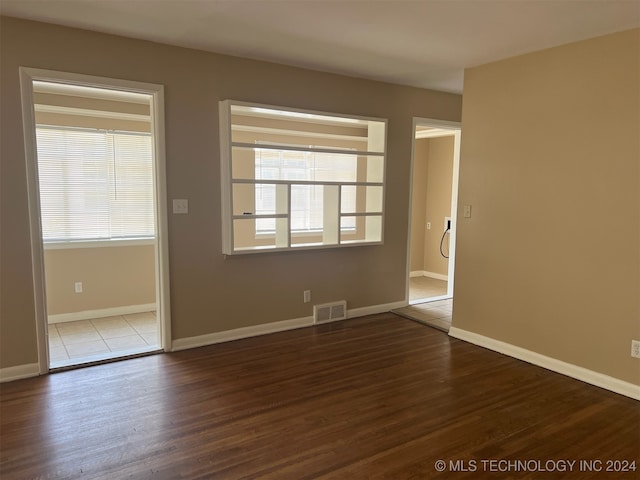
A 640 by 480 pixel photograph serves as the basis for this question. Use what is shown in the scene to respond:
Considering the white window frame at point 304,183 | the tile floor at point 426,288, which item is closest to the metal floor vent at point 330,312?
the white window frame at point 304,183

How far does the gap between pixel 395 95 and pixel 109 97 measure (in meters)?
3.01

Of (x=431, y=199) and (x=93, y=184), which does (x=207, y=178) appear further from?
(x=431, y=199)

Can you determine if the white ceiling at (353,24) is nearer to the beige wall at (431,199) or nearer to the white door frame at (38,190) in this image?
the white door frame at (38,190)

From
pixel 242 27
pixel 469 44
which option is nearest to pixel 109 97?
pixel 242 27

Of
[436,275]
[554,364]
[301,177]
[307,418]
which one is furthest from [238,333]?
[436,275]

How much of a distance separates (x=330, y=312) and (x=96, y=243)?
263 cm

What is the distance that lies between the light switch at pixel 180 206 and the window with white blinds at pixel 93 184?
1027 millimetres

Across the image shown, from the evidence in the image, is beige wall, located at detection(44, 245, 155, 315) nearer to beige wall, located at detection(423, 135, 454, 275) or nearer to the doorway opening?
the doorway opening

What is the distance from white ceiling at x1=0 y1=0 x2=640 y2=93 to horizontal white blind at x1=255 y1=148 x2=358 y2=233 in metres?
2.42

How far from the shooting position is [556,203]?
3.47 m

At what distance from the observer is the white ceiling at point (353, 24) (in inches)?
106

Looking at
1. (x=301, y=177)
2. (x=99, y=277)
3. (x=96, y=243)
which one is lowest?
(x=99, y=277)

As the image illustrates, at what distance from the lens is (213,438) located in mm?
2506

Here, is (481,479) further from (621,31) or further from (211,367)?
(621,31)
